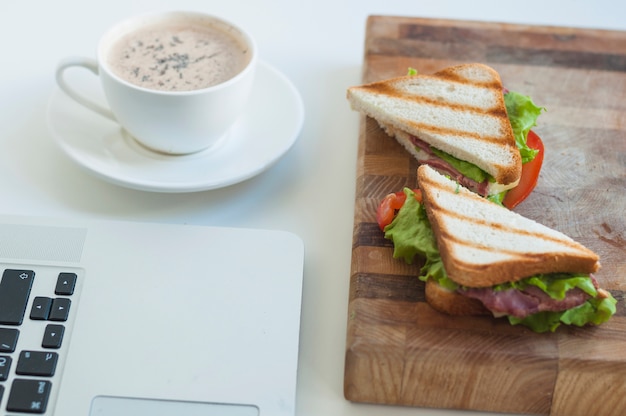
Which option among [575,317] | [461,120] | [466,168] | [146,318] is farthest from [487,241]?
[146,318]

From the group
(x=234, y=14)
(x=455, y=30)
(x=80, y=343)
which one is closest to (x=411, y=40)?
(x=455, y=30)

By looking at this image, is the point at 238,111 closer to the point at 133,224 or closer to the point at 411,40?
the point at 133,224

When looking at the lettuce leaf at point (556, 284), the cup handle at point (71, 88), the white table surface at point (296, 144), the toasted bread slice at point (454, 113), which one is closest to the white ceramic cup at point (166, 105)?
the cup handle at point (71, 88)

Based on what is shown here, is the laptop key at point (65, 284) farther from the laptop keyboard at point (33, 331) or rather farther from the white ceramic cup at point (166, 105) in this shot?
the white ceramic cup at point (166, 105)

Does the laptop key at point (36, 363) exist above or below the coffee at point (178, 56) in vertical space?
below

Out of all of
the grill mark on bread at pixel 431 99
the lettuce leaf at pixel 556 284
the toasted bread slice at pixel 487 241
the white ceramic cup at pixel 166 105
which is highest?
the grill mark on bread at pixel 431 99

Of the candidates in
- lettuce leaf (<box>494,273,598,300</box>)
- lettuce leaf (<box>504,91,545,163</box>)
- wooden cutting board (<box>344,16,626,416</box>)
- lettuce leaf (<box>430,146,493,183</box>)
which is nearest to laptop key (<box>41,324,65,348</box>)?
wooden cutting board (<box>344,16,626,416</box>)

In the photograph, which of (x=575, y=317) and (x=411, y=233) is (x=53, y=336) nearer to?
(x=411, y=233)

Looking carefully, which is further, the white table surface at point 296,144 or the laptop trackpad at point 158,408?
the white table surface at point 296,144
